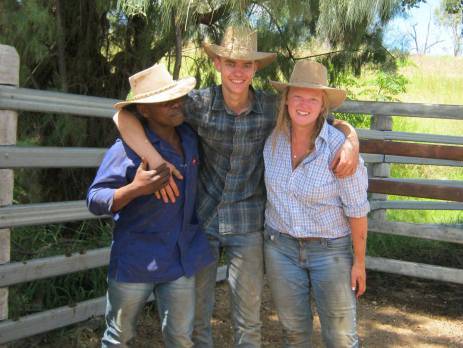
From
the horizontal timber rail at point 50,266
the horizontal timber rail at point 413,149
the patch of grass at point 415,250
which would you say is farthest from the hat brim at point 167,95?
the patch of grass at point 415,250

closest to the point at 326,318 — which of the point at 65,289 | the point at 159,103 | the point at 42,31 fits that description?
the point at 159,103

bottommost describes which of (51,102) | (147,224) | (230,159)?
(147,224)

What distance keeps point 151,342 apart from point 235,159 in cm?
165

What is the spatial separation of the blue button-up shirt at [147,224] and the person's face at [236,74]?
14.4 inches

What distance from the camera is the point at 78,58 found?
5.10 m

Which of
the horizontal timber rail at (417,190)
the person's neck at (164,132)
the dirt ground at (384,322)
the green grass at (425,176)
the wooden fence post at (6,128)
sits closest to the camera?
the person's neck at (164,132)

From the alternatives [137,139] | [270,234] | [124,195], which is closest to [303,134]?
[270,234]

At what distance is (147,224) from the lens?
2729mm

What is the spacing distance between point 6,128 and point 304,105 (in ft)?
5.10

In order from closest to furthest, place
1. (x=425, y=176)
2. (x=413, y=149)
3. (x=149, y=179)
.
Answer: (x=149, y=179) → (x=413, y=149) → (x=425, y=176)

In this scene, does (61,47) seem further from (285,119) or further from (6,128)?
(285,119)

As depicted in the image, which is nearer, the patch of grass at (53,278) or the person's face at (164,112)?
the person's face at (164,112)

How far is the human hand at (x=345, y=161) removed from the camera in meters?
2.76

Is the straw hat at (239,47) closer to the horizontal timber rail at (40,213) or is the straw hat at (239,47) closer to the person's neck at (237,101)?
the person's neck at (237,101)
